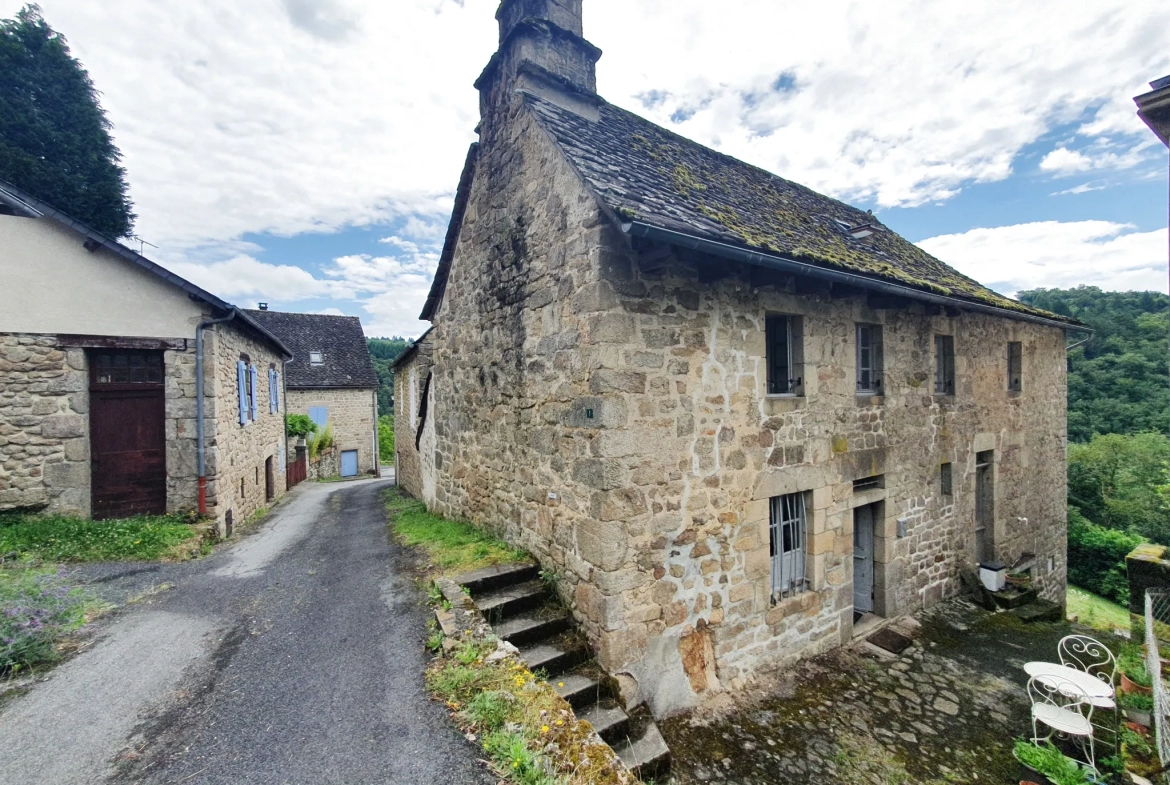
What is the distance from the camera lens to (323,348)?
82.1 feet

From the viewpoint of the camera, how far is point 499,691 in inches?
137

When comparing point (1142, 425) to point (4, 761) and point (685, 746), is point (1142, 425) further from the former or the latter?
point (4, 761)

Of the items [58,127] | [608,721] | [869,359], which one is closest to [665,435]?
[608,721]

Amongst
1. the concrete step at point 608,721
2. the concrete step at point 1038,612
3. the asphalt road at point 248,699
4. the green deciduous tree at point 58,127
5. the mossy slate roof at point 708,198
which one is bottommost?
the concrete step at point 1038,612

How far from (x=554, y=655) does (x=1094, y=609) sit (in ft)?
58.9

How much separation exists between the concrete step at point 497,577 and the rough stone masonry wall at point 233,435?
17.9 ft

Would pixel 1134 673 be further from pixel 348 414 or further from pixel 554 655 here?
pixel 348 414

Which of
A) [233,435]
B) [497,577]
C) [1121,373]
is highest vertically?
[1121,373]

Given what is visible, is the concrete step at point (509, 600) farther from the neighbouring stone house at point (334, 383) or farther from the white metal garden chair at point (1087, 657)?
the neighbouring stone house at point (334, 383)

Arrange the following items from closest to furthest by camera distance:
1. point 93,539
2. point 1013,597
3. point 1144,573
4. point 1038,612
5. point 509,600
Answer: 1. point 509,600
2. point 1144,573
3. point 93,539
4. point 1038,612
5. point 1013,597

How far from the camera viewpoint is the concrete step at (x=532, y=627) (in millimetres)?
4605

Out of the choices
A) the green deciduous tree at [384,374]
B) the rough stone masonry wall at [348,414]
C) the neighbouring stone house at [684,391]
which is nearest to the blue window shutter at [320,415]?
the rough stone masonry wall at [348,414]

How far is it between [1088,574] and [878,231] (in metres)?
16.2

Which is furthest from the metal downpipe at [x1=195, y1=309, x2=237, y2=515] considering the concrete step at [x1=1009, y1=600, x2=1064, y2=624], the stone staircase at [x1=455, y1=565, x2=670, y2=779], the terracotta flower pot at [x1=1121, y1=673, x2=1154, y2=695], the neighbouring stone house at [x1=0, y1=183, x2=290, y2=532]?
the concrete step at [x1=1009, y1=600, x2=1064, y2=624]
